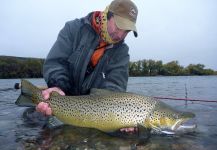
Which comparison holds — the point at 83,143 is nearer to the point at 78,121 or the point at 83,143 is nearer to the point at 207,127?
the point at 78,121

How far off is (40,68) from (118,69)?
167ft

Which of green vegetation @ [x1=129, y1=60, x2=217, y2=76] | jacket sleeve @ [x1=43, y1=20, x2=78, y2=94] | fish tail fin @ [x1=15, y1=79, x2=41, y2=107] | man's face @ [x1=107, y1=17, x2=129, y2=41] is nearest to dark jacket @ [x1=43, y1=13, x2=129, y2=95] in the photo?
jacket sleeve @ [x1=43, y1=20, x2=78, y2=94]

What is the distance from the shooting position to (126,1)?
5105 millimetres

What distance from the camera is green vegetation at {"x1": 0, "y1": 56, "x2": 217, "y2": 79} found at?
5303cm

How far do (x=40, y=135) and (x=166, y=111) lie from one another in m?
A: 2.02

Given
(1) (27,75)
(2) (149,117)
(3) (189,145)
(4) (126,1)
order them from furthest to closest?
1. (1) (27,75)
2. (4) (126,1)
3. (3) (189,145)
4. (2) (149,117)

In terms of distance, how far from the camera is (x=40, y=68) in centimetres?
5544

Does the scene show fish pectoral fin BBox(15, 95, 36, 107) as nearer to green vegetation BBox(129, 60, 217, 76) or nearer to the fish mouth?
the fish mouth

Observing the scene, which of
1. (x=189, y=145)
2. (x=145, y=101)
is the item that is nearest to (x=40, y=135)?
(x=145, y=101)

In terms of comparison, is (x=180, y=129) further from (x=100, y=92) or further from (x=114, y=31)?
(x=114, y=31)

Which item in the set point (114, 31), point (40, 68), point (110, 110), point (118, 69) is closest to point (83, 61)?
point (118, 69)

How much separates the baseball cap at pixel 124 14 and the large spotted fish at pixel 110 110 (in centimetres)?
111

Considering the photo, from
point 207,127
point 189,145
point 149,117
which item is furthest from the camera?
point 207,127

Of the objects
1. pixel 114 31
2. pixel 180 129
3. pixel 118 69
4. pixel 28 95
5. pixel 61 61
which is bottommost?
pixel 180 129
